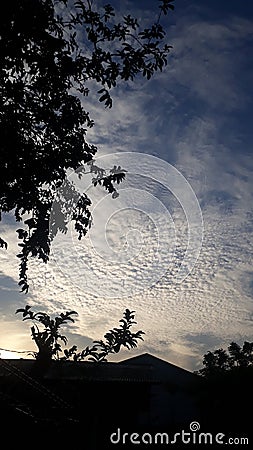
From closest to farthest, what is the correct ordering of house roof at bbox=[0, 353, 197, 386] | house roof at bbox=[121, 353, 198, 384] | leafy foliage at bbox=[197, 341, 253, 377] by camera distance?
house roof at bbox=[0, 353, 197, 386], house roof at bbox=[121, 353, 198, 384], leafy foliage at bbox=[197, 341, 253, 377]

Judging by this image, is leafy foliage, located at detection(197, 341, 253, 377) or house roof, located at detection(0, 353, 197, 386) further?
leafy foliage, located at detection(197, 341, 253, 377)

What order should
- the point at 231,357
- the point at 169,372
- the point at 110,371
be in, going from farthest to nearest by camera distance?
the point at 231,357 → the point at 169,372 → the point at 110,371

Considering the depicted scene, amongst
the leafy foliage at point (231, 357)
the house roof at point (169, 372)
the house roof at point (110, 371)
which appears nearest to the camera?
the house roof at point (110, 371)

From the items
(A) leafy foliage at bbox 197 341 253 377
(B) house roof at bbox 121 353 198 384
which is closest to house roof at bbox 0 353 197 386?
(B) house roof at bbox 121 353 198 384

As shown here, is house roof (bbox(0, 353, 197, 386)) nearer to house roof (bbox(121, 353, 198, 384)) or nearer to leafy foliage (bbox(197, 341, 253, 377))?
house roof (bbox(121, 353, 198, 384))

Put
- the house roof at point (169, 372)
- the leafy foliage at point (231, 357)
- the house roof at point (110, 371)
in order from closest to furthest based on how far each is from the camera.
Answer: the house roof at point (110, 371) < the house roof at point (169, 372) < the leafy foliage at point (231, 357)

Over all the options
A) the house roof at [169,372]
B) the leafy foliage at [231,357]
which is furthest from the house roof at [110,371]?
the leafy foliage at [231,357]

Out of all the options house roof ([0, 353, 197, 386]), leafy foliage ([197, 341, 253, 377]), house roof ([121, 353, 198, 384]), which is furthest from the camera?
leafy foliage ([197, 341, 253, 377])

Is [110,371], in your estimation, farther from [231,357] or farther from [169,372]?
[231,357]

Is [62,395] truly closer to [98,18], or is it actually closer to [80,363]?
[80,363]

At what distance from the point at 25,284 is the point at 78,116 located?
11.9 feet

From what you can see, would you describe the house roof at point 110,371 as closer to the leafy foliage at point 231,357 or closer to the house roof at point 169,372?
the house roof at point 169,372

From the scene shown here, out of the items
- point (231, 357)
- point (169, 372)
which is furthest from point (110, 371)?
point (231, 357)

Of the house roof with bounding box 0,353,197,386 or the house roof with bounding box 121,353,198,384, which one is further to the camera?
the house roof with bounding box 121,353,198,384
